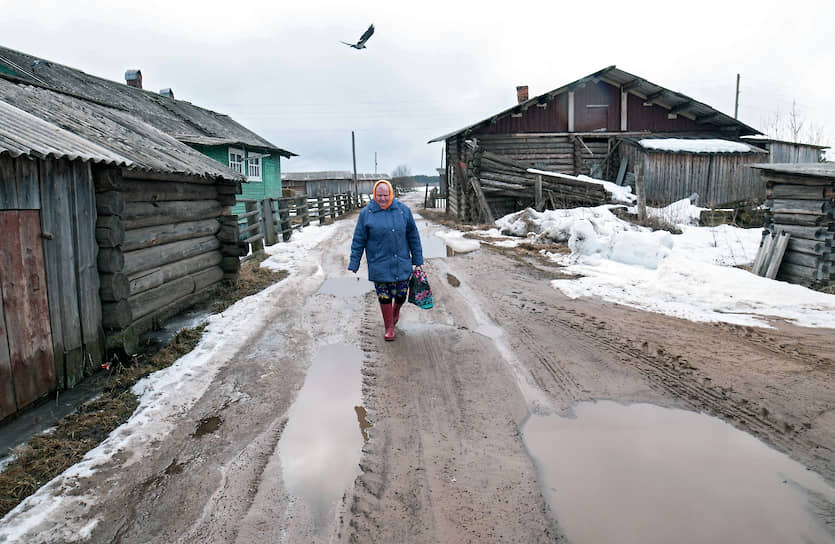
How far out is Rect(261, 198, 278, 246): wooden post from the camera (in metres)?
14.9

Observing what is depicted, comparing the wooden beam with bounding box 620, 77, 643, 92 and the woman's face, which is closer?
the woman's face

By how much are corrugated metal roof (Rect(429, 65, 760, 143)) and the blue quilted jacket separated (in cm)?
1584

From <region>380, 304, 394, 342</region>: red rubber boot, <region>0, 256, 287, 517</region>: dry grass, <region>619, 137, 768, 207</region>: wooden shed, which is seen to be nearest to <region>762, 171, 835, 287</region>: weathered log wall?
<region>380, 304, 394, 342</region>: red rubber boot

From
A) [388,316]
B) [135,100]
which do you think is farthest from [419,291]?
[135,100]

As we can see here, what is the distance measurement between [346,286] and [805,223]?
747 cm

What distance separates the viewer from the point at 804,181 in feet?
26.6

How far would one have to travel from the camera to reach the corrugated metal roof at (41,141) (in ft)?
12.8

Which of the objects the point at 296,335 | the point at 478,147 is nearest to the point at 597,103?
the point at 478,147

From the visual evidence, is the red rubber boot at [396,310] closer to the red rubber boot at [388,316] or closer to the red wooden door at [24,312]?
the red rubber boot at [388,316]

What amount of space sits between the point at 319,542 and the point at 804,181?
9048 millimetres

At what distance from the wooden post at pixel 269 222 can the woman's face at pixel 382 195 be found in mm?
9715

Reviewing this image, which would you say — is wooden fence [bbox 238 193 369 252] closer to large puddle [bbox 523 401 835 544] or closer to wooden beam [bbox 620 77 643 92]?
large puddle [bbox 523 401 835 544]

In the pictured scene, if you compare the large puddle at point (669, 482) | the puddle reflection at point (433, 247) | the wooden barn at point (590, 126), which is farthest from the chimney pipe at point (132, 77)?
the large puddle at point (669, 482)

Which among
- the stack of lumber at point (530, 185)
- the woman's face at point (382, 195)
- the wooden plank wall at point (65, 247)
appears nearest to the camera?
the wooden plank wall at point (65, 247)
